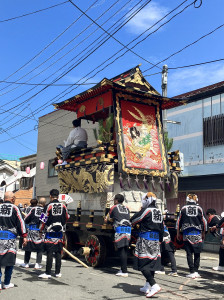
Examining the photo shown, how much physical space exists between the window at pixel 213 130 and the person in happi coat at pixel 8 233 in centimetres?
1156

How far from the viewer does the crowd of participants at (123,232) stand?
5.95m

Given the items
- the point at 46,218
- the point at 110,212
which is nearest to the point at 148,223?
the point at 110,212

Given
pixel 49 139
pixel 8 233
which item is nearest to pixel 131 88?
pixel 8 233

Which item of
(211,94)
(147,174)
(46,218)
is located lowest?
(46,218)

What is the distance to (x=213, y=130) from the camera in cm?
1584

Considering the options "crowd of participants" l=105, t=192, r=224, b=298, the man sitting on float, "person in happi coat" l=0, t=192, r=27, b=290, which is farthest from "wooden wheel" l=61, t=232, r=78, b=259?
"person in happi coat" l=0, t=192, r=27, b=290

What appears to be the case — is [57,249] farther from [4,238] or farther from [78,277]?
[4,238]

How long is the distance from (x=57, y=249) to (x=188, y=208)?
10.3 feet

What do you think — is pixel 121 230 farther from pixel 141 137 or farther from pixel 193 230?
pixel 141 137

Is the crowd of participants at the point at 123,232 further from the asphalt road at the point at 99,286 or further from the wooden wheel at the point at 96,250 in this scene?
the wooden wheel at the point at 96,250

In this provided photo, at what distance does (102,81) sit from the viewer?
9.09 m

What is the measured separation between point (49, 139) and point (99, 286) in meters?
21.7

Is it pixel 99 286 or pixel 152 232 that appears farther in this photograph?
pixel 99 286

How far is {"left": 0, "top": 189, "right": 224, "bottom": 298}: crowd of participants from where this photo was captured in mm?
5949
